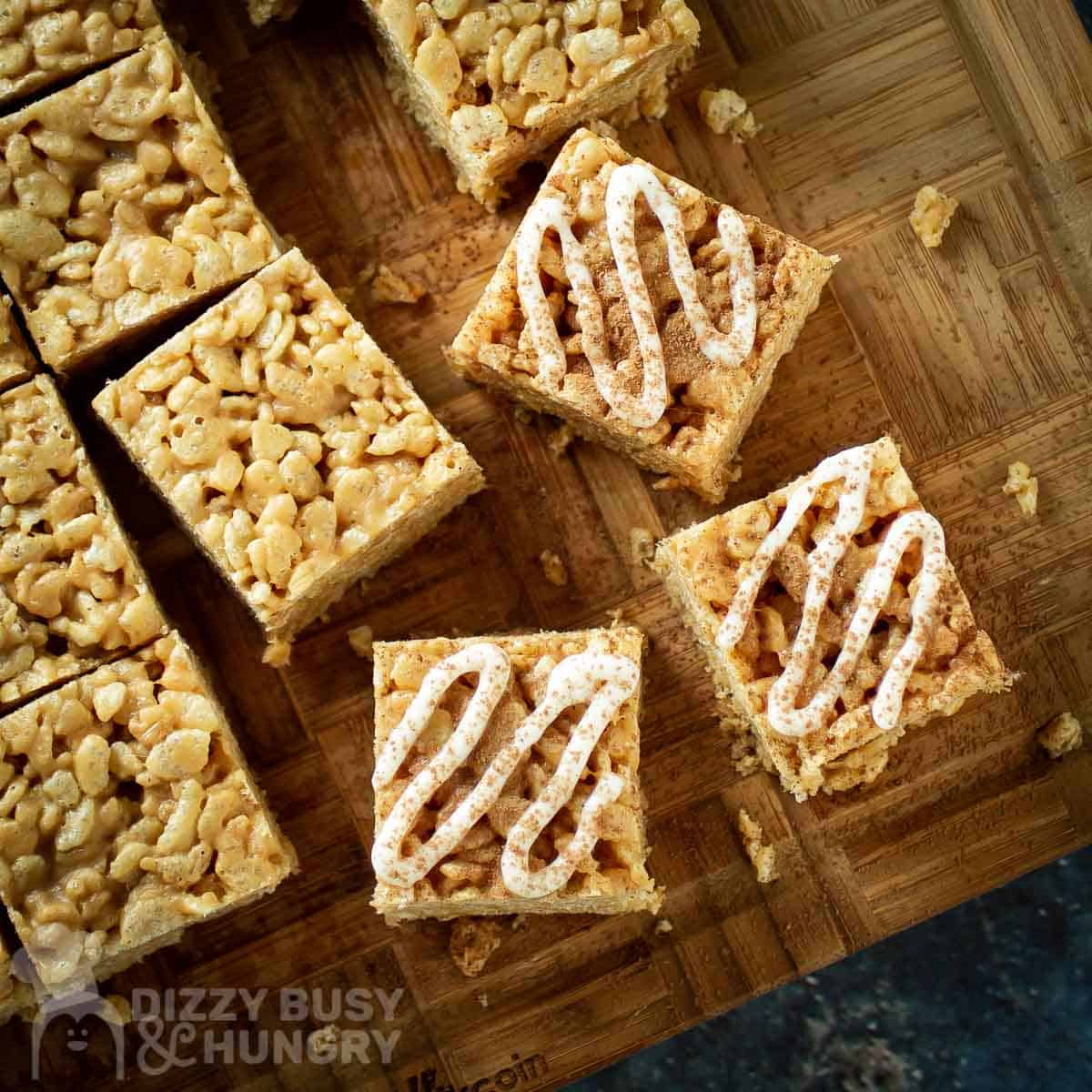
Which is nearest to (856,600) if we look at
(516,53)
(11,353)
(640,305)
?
(640,305)

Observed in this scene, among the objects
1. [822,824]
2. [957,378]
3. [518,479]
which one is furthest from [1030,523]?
[518,479]

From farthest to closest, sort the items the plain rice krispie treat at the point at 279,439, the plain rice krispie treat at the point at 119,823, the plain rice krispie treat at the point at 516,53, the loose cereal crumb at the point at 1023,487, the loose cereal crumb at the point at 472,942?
the loose cereal crumb at the point at 1023,487 < the loose cereal crumb at the point at 472,942 < the plain rice krispie treat at the point at 516,53 < the plain rice krispie treat at the point at 279,439 < the plain rice krispie treat at the point at 119,823

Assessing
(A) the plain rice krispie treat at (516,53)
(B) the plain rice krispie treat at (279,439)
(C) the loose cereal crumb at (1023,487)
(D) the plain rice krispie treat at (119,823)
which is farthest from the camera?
(C) the loose cereal crumb at (1023,487)

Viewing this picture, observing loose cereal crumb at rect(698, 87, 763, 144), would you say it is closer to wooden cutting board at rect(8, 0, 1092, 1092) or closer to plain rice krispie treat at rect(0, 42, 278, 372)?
wooden cutting board at rect(8, 0, 1092, 1092)

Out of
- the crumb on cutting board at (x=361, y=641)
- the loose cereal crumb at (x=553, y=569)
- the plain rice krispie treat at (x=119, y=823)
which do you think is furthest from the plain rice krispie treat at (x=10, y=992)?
the loose cereal crumb at (x=553, y=569)

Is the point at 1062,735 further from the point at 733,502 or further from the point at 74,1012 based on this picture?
the point at 74,1012

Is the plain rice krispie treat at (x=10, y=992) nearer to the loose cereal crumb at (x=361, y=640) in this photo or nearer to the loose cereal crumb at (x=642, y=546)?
the loose cereal crumb at (x=361, y=640)

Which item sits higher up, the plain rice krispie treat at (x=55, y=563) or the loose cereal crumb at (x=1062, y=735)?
the plain rice krispie treat at (x=55, y=563)

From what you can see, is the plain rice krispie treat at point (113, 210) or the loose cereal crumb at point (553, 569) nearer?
the plain rice krispie treat at point (113, 210)
